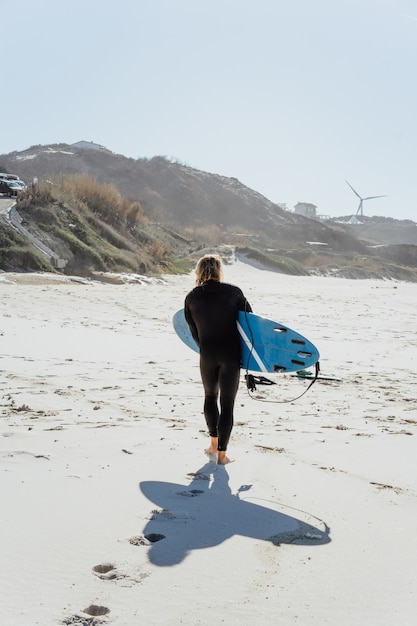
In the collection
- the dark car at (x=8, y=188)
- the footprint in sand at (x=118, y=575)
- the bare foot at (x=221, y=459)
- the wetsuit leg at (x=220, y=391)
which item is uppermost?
the dark car at (x=8, y=188)

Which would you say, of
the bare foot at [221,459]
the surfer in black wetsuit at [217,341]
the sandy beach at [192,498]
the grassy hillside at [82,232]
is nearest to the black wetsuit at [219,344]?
the surfer in black wetsuit at [217,341]

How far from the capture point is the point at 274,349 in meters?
5.49

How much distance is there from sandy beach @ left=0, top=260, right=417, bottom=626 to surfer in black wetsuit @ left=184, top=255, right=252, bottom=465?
0.34 metres

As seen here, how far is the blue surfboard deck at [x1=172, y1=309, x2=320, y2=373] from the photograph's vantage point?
5.16m

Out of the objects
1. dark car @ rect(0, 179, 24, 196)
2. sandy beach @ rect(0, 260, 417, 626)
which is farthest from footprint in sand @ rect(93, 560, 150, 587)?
dark car @ rect(0, 179, 24, 196)

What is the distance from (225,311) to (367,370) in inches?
169

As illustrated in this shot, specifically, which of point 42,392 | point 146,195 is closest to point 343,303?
point 42,392

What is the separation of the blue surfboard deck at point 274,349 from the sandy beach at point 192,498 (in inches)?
22.9

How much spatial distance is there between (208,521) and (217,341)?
154 cm

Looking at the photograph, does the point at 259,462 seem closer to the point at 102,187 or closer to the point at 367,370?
the point at 367,370

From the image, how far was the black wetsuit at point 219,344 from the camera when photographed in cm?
491

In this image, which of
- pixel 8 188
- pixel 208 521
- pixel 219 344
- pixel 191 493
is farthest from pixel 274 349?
pixel 8 188

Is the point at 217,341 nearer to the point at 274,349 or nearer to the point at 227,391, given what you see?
the point at 227,391

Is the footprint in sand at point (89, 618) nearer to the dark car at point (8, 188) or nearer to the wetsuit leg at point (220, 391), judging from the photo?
the wetsuit leg at point (220, 391)
